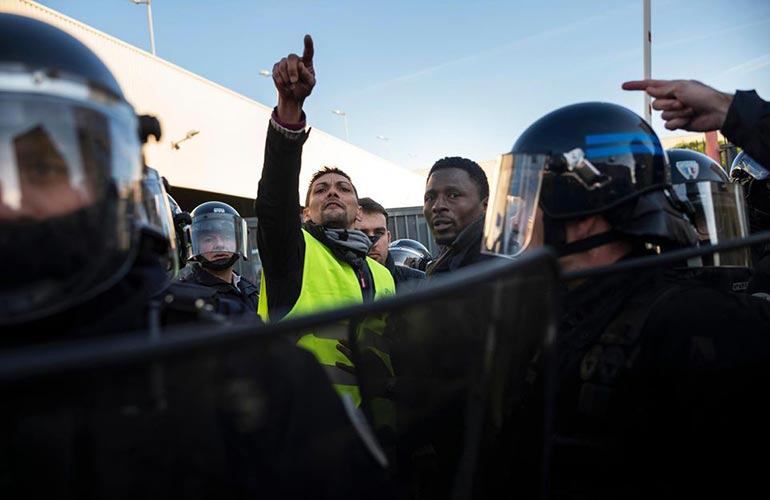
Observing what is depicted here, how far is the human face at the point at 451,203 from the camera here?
11.9 feet

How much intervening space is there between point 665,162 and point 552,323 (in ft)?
4.09

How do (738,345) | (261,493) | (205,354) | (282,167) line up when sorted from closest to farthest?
1. (205,354)
2. (261,493)
3. (738,345)
4. (282,167)

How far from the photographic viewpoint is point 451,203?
12.1 ft

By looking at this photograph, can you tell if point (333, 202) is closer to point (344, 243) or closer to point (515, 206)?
point (344, 243)

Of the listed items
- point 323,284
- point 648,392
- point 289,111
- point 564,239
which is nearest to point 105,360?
point 648,392

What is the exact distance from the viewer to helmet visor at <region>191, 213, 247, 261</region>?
16.0ft

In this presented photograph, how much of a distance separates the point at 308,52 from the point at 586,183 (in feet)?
3.72

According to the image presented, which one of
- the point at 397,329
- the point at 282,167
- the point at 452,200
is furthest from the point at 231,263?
the point at 397,329

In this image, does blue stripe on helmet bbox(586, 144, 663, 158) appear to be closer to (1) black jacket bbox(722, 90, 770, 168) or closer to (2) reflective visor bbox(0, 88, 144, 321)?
(1) black jacket bbox(722, 90, 770, 168)

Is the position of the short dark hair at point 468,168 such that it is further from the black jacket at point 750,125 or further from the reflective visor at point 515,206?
the black jacket at point 750,125

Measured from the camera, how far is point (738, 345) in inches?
45.9

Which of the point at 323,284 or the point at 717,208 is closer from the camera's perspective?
the point at 717,208

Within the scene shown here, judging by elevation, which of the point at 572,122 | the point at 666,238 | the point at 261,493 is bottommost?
the point at 261,493

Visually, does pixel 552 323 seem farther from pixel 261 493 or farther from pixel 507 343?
pixel 261 493
